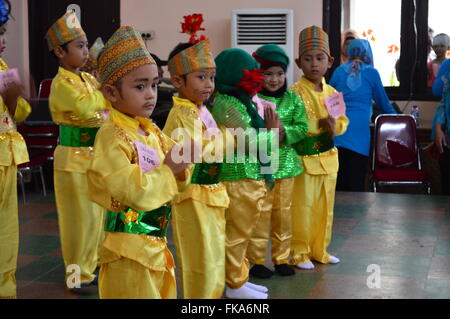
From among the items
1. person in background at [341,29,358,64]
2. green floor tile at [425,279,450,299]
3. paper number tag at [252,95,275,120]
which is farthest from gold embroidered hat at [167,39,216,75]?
person in background at [341,29,358,64]

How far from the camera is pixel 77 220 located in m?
3.71

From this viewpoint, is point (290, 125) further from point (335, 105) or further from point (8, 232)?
point (8, 232)

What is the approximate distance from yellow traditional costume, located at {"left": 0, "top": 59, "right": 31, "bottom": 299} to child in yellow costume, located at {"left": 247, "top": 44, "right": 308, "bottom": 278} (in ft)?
3.82

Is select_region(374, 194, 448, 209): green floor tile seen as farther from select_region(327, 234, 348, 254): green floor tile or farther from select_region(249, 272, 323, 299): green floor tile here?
select_region(249, 272, 323, 299): green floor tile

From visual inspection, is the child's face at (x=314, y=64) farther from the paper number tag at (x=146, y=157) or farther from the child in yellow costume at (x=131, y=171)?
the paper number tag at (x=146, y=157)

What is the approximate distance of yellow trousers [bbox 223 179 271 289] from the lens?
3357 millimetres

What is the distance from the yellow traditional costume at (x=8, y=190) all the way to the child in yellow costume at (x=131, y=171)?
112 cm

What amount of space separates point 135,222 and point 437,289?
77.1 inches

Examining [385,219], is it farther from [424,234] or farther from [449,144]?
[449,144]

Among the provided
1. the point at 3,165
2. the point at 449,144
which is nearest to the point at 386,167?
the point at 449,144

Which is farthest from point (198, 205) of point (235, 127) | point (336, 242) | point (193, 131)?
point (336, 242)

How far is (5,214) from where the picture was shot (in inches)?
134

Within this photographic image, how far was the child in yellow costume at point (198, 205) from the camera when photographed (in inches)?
116

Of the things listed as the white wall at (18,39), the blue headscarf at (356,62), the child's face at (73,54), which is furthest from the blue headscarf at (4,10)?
the white wall at (18,39)
